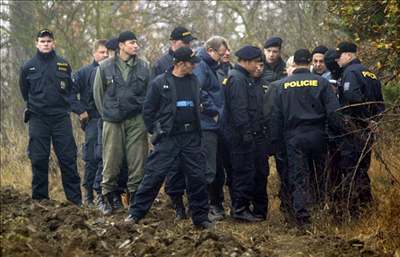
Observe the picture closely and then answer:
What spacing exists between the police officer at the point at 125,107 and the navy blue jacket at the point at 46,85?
0.72 meters

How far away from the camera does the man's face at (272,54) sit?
36.5 feet

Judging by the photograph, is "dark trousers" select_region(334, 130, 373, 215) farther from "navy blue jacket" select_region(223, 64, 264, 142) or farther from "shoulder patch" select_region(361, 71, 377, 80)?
"navy blue jacket" select_region(223, 64, 264, 142)

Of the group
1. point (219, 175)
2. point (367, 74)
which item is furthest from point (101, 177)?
point (367, 74)

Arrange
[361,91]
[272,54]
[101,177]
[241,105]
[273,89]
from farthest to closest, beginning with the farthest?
[101,177] < [272,54] < [241,105] < [273,89] < [361,91]

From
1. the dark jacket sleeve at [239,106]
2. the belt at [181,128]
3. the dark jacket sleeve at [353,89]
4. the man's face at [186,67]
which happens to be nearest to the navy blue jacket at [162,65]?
the dark jacket sleeve at [239,106]

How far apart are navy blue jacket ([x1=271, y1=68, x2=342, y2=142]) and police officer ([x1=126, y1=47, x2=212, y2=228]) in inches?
39.1

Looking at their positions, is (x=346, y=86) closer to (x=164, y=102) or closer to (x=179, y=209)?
(x=164, y=102)

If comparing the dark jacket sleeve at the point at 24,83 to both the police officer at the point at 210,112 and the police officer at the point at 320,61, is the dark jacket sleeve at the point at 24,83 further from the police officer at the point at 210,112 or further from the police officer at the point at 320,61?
the police officer at the point at 320,61

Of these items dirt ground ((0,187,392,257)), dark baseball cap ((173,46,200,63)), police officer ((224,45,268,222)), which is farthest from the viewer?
police officer ((224,45,268,222))

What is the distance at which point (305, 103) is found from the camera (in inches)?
365

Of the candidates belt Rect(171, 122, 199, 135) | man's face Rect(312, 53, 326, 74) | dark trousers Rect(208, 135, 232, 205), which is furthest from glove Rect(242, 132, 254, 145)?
man's face Rect(312, 53, 326, 74)

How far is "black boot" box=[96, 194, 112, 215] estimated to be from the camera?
11.1m

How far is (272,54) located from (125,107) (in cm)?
212

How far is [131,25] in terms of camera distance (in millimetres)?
23266
